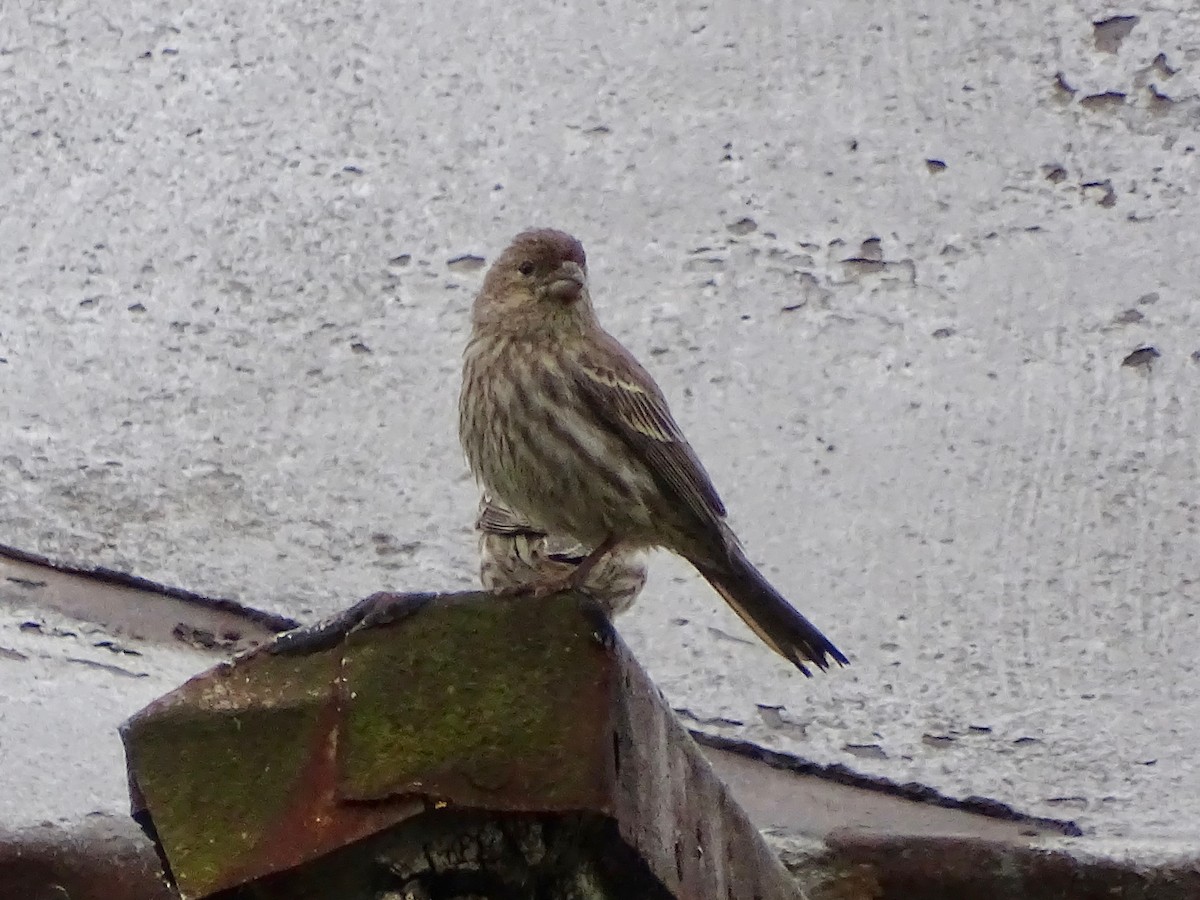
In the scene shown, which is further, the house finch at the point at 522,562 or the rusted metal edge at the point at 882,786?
the house finch at the point at 522,562

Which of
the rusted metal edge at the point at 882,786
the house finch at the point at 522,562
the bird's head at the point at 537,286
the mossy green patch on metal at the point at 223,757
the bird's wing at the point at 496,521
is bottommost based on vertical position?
the rusted metal edge at the point at 882,786

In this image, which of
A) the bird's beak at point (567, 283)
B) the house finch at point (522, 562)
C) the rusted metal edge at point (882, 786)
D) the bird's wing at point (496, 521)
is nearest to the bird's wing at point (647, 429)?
the bird's beak at point (567, 283)

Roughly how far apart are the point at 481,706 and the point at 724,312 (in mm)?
3209

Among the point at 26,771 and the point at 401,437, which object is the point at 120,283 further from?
the point at 26,771

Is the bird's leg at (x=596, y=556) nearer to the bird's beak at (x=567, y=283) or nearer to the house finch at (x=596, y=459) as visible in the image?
the house finch at (x=596, y=459)

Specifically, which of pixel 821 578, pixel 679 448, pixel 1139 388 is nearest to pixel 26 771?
pixel 679 448

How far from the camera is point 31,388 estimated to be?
5.07m

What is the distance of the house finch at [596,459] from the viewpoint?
13.9 ft

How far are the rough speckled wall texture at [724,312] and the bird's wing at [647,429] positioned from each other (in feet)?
1.78

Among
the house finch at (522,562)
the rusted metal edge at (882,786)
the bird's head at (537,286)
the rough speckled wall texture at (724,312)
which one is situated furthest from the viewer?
the house finch at (522,562)

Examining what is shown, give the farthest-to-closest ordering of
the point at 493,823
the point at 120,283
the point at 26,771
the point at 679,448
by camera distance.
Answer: the point at 120,283 < the point at 679,448 < the point at 26,771 < the point at 493,823

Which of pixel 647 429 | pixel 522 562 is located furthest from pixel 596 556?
pixel 522 562

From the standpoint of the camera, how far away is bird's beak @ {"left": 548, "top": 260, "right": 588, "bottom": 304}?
4648 millimetres

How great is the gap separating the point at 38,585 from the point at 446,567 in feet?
3.28
